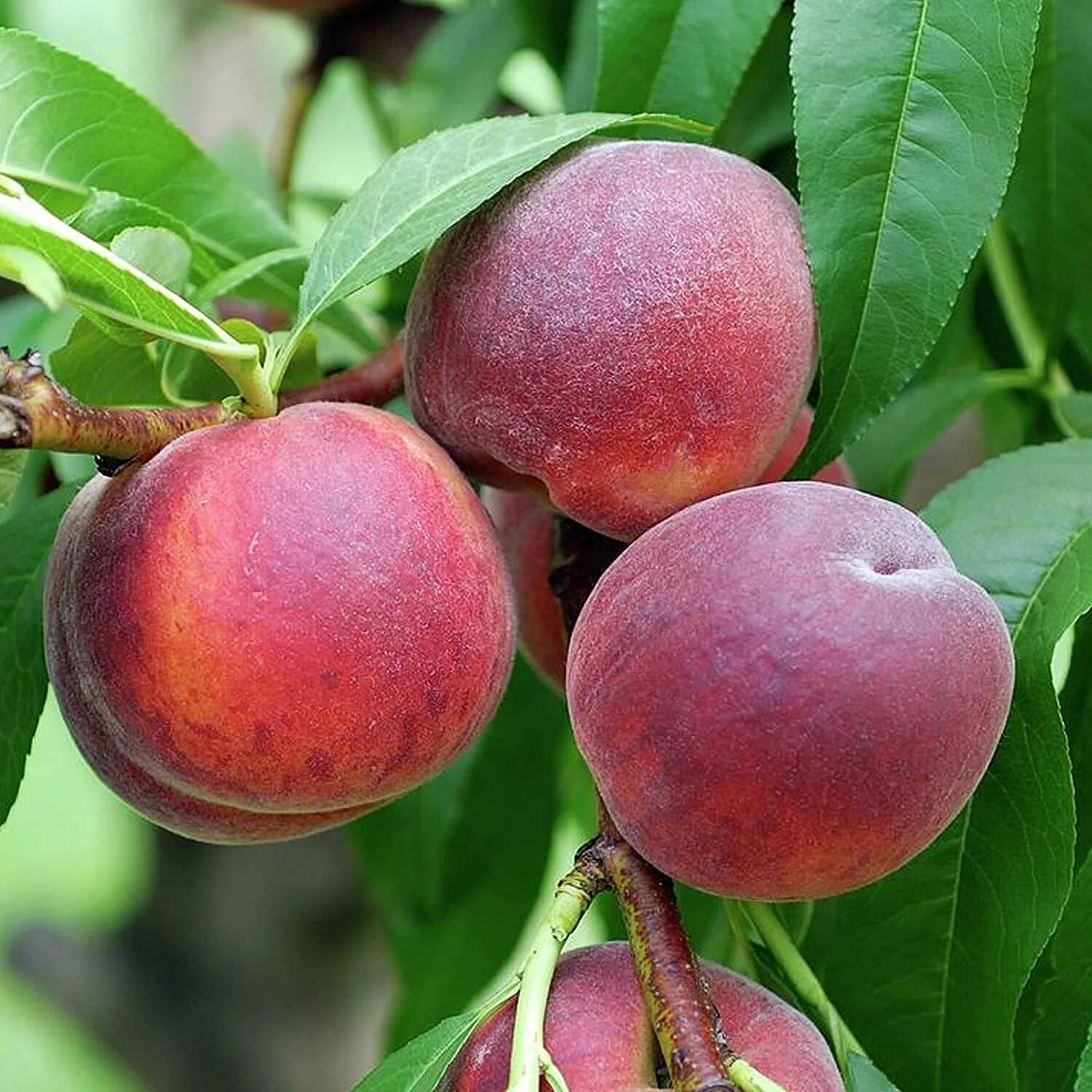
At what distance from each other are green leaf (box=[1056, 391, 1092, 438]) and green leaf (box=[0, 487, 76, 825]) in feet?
1.81

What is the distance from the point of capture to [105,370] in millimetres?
777

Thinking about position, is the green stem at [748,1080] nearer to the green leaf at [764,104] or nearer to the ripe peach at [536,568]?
the ripe peach at [536,568]

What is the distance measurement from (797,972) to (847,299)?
0.29 metres

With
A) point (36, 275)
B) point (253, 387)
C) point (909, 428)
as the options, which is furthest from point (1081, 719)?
point (36, 275)

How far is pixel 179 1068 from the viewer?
182cm

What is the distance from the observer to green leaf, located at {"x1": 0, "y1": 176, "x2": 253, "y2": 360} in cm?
59

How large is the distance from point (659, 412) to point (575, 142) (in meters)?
0.15

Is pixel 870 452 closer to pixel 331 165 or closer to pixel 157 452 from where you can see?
pixel 157 452

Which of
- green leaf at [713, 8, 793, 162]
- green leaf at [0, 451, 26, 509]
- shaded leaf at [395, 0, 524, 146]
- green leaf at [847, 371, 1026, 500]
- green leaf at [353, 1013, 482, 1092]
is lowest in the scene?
green leaf at [353, 1013, 482, 1092]

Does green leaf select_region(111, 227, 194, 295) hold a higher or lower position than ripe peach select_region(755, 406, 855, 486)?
higher

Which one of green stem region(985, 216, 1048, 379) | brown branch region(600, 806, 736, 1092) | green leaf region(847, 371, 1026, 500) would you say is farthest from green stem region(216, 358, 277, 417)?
green stem region(985, 216, 1048, 379)

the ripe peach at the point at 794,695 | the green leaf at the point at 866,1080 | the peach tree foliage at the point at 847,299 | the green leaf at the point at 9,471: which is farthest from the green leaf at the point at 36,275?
the green leaf at the point at 866,1080

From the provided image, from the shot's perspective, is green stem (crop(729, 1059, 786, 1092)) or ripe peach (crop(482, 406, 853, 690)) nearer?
green stem (crop(729, 1059, 786, 1092))

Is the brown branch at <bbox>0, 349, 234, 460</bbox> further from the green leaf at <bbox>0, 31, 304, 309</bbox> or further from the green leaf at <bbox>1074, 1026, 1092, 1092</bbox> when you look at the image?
the green leaf at <bbox>1074, 1026, 1092, 1092</bbox>
